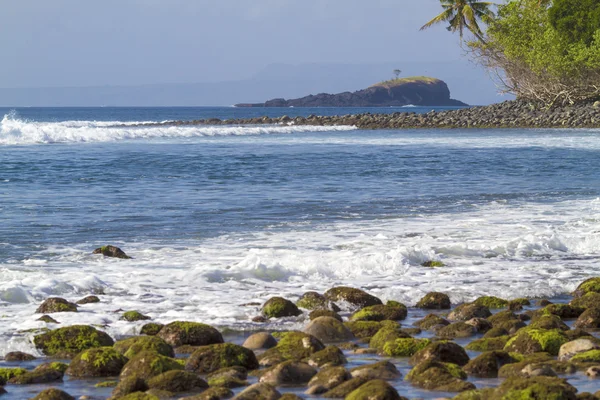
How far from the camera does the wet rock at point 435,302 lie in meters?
8.56

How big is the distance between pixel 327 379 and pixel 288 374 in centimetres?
34

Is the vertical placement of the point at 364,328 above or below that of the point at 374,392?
below

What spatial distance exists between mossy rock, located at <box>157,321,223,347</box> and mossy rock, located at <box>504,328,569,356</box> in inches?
93.7

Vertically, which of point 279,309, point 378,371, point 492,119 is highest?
point 492,119

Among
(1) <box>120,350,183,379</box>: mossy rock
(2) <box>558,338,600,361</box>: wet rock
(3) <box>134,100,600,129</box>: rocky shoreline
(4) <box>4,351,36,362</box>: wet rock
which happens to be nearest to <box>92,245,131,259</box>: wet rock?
(4) <box>4,351,36,362</box>: wet rock

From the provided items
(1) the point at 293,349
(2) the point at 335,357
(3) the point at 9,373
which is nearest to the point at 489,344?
(2) the point at 335,357

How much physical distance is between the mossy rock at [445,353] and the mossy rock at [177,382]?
1.65 m

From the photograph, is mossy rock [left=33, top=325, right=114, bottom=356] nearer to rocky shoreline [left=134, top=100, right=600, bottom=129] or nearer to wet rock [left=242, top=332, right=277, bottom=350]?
wet rock [left=242, top=332, right=277, bottom=350]

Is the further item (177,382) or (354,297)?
(354,297)

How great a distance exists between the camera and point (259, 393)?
17.2 ft

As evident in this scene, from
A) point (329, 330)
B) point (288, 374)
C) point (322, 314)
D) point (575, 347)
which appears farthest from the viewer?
point (322, 314)

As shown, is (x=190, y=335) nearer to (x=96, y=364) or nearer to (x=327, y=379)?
(x=96, y=364)

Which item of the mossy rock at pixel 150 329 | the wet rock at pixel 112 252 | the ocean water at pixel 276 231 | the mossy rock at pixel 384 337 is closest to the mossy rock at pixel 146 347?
the mossy rock at pixel 150 329

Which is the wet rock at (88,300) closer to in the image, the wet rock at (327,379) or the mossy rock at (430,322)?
the mossy rock at (430,322)
